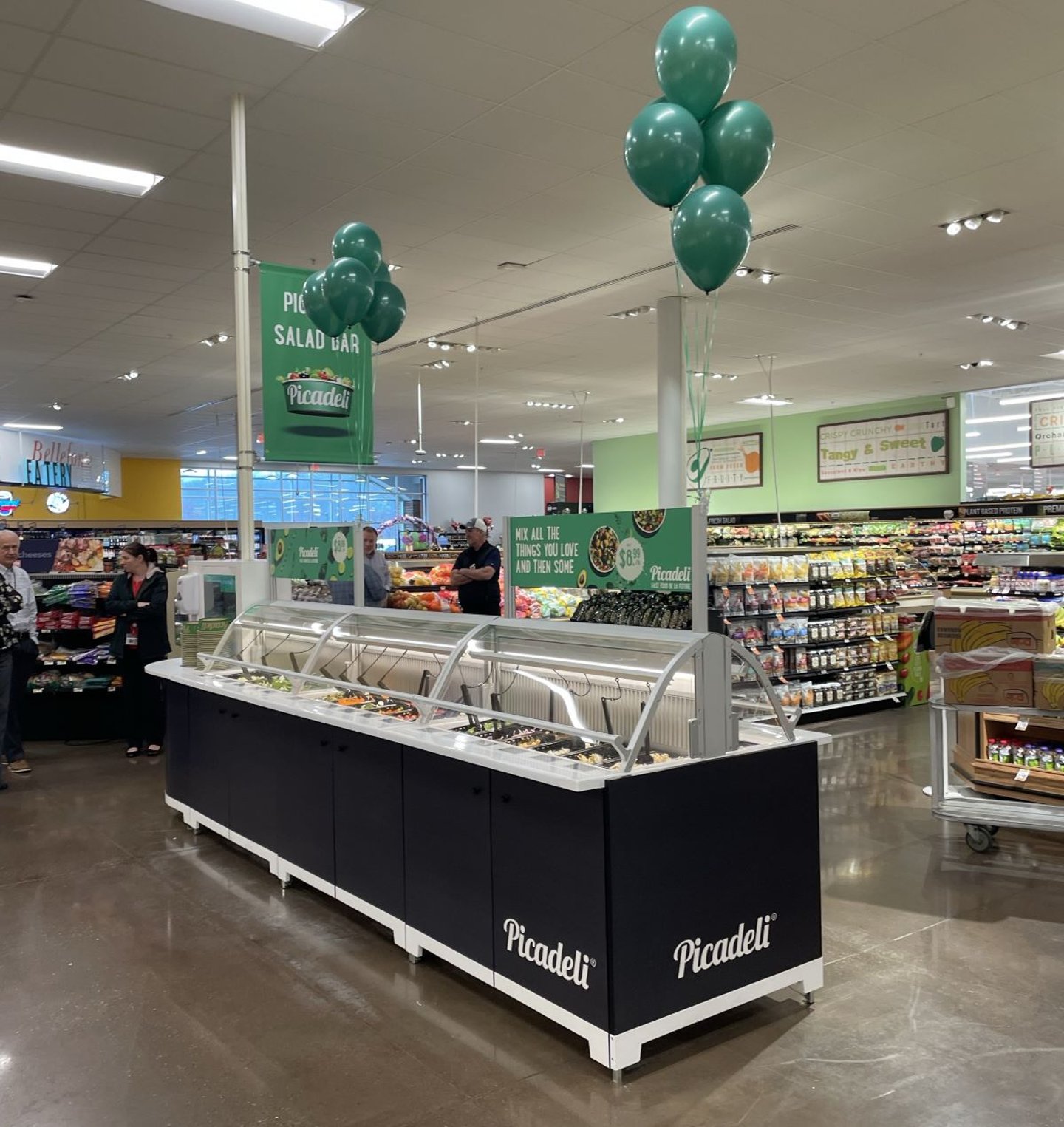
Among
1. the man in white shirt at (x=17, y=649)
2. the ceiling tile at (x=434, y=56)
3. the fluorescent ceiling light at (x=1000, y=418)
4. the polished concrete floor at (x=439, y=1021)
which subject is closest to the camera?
the polished concrete floor at (x=439, y=1021)

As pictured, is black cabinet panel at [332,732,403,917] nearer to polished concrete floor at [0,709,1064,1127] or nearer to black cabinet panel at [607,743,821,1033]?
polished concrete floor at [0,709,1064,1127]

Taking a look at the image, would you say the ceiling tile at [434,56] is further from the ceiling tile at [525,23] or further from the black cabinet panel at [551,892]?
the black cabinet panel at [551,892]

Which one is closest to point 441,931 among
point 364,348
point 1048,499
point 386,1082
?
point 386,1082

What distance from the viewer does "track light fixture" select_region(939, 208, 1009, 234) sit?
7.20m

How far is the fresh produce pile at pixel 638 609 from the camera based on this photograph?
3.48m

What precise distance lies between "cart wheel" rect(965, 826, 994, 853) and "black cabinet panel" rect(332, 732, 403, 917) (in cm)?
308

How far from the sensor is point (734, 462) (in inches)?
746

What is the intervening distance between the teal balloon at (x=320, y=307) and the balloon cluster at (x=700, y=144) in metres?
2.03

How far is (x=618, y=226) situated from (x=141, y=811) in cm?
533

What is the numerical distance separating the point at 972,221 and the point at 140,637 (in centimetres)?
714

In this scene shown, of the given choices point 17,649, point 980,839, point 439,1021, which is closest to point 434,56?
point 439,1021

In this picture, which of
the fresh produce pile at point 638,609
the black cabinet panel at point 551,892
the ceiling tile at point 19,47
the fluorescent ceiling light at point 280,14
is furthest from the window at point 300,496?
the black cabinet panel at point 551,892

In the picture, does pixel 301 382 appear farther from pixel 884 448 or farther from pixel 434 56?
pixel 884 448

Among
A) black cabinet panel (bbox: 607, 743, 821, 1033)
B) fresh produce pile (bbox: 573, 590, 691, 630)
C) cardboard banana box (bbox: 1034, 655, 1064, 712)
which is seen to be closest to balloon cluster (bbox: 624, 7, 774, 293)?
fresh produce pile (bbox: 573, 590, 691, 630)
